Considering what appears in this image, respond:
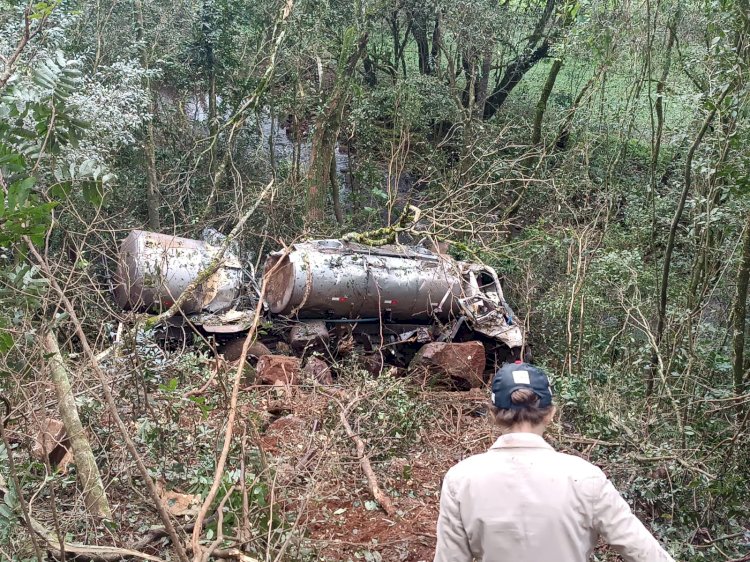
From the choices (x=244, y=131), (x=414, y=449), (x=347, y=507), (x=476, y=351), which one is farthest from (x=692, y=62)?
(x=244, y=131)

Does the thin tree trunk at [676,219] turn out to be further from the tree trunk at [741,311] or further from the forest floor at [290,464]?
the forest floor at [290,464]

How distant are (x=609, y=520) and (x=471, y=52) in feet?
41.9

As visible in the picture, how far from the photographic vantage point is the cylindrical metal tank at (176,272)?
307 inches

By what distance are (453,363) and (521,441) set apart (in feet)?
20.8

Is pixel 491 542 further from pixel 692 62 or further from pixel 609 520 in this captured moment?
pixel 692 62

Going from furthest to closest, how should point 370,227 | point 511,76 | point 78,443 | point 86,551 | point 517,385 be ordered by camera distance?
point 511,76, point 370,227, point 78,443, point 86,551, point 517,385

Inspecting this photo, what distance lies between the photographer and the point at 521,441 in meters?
1.92

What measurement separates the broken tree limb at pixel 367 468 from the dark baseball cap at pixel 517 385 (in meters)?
3.04

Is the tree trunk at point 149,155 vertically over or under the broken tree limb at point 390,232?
over

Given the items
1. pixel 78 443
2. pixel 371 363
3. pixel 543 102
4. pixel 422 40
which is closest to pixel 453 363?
pixel 371 363

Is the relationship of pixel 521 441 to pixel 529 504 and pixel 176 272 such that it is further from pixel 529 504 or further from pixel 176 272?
pixel 176 272

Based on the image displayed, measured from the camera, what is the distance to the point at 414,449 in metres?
5.91

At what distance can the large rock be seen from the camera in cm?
816

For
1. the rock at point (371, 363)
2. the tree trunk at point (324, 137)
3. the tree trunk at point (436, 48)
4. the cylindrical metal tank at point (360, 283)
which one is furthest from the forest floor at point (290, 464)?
the tree trunk at point (436, 48)
